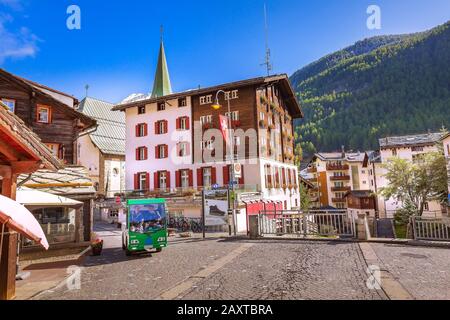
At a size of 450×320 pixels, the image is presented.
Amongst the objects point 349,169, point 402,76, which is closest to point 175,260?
point 349,169

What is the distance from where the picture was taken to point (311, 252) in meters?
11.4

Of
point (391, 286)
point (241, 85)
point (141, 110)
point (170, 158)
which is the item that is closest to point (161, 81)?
point (141, 110)

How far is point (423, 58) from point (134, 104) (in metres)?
189

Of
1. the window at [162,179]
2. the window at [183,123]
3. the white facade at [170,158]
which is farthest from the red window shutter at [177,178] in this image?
the window at [183,123]

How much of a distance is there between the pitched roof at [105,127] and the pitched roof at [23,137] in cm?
3458

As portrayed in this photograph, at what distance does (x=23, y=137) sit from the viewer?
6.75 m

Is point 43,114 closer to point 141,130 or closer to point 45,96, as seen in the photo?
point 45,96

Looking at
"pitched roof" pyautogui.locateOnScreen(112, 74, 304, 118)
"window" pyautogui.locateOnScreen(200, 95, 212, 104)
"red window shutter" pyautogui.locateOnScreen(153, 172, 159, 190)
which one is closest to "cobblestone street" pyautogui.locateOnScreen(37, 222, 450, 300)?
"pitched roof" pyautogui.locateOnScreen(112, 74, 304, 118)

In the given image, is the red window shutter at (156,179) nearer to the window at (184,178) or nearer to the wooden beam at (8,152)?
the window at (184,178)

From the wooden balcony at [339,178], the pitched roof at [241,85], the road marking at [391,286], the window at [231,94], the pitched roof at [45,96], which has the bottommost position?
the road marking at [391,286]

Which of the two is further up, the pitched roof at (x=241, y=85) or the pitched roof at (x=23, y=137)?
the pitched roof at (x=241, y=85)

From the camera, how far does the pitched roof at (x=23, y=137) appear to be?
20.6 ft

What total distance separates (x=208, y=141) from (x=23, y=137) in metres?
25.5

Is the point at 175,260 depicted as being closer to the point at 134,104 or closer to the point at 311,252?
the point at 311,252
